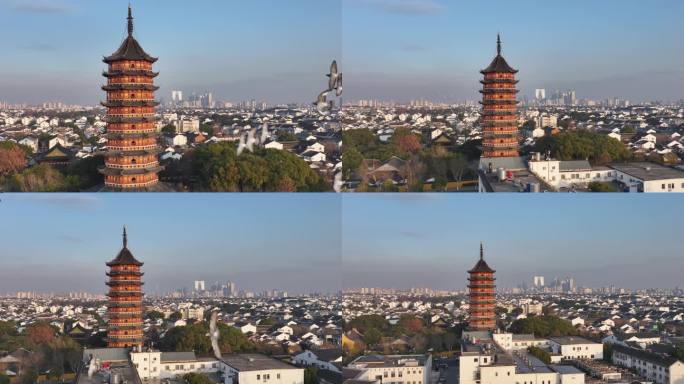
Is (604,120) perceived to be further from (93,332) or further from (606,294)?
(93,332)

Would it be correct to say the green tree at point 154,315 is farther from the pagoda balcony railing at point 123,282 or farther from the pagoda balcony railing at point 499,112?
the pagoda balcony railing at point 499,112

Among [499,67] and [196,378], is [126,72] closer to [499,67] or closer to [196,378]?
[196,378]

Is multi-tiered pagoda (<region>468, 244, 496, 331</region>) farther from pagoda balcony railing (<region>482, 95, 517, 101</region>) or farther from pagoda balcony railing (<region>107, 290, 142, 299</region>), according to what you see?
pagoda balcony railing (<region>107, 290, 142, 299</region>)

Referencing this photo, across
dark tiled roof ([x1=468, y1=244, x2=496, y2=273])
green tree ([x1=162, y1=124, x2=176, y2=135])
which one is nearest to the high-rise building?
green tree ([x1=162, y1=124, x2=176, y2=135])

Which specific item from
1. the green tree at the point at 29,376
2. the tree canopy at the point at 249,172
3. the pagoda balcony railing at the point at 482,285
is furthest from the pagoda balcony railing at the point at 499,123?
the green tree at the point at 29,376

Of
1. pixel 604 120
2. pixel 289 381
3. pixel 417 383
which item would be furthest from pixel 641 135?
pixel 289 381

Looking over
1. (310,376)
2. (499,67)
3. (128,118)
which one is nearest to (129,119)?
(128,118)
